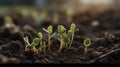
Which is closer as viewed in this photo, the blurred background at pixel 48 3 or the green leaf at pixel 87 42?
the green leaf at pixel 87 42

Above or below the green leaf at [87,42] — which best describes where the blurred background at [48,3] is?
above

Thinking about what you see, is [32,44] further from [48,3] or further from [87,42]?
[48,3]

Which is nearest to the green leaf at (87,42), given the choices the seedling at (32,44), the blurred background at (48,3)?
the seedling at (32,44)

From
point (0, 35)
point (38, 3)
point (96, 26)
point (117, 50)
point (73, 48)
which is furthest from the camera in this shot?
point (38, 3)

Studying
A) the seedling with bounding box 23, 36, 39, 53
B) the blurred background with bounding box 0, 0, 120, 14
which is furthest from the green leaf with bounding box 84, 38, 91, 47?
the blurred background with bounding box 0, 0, 120, 14

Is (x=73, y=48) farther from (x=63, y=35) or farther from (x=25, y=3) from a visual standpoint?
(x=25, y=3)

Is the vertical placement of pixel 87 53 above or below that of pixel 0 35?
below

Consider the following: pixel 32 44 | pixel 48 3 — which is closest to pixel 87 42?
pixel 32 44

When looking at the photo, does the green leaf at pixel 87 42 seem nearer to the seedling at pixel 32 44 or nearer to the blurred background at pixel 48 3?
the seedling at pixel 32 44

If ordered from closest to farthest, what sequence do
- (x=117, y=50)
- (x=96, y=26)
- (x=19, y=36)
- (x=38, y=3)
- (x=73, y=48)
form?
(x=117, y=50) → (x=73, y=48) → (x=19, y=36) → (x=96, y=26) → (x=38, y=3)

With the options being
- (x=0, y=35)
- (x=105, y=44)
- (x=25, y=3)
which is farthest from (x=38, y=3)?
(x=105, y=44)

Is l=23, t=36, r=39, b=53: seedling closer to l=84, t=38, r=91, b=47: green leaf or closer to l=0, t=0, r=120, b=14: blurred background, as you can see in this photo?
l=84, t=38, r=91, b=47: green leaf
